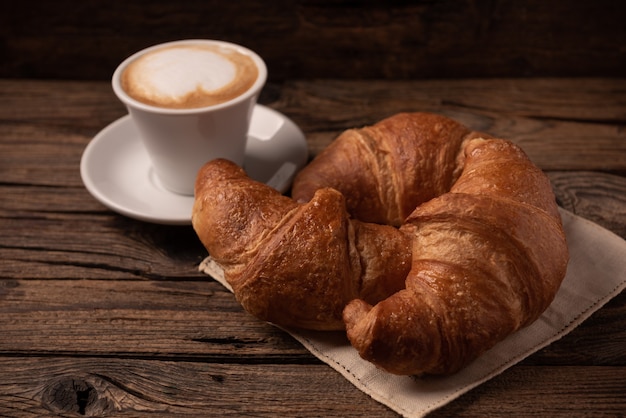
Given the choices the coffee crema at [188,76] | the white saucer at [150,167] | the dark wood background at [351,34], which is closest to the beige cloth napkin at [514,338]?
the white saucer at [150,167]

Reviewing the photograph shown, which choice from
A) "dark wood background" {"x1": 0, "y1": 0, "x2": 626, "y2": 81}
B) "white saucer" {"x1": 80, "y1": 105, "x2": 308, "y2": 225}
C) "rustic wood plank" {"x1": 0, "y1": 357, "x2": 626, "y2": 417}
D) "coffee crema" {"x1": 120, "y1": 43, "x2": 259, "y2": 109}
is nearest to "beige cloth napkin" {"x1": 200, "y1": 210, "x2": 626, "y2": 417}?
"rustic wood plank" {"x1": 0, "y1": 357, "x2": 626, "y2": 417}

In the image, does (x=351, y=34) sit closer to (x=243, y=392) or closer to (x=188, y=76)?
(x=188, y=76)

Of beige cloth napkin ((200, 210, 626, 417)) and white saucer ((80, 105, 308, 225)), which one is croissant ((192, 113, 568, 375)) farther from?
white saucer ((80, 105, 308, 225))

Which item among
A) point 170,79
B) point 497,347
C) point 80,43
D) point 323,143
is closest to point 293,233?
point 497,347

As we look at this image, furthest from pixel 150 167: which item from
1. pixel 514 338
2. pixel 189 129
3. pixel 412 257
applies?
pixel 514 338

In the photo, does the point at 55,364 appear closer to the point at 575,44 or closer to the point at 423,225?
the point at 423,225
